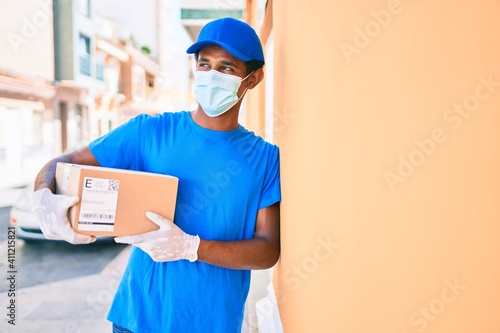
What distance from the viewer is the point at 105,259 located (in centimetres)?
544

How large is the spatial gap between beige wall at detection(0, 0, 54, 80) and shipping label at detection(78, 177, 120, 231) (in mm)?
14658

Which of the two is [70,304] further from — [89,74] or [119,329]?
[89,74]

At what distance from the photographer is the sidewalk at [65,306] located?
136 inches

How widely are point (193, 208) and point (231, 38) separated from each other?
0.72 metres

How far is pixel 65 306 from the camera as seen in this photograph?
388cm

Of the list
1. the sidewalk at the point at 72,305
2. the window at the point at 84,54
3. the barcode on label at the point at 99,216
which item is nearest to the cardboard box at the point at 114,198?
the barcode on label at the point at 99,216

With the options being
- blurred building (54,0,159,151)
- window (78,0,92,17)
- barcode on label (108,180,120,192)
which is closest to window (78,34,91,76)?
blurred building (54,0,159,151)

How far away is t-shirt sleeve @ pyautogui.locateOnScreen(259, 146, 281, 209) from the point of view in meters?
1.65

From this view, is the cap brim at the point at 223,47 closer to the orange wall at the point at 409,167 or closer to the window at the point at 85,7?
the orange wall at the point at 409,167

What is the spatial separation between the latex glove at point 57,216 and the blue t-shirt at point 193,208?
0.32 m

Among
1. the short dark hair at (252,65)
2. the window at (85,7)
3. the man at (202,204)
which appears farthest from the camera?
the window at (85,7)

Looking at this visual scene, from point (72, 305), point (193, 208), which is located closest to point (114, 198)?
point (193, 208)

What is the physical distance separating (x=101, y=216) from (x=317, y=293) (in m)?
0.77

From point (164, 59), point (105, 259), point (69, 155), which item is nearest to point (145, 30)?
point (164, 59)
